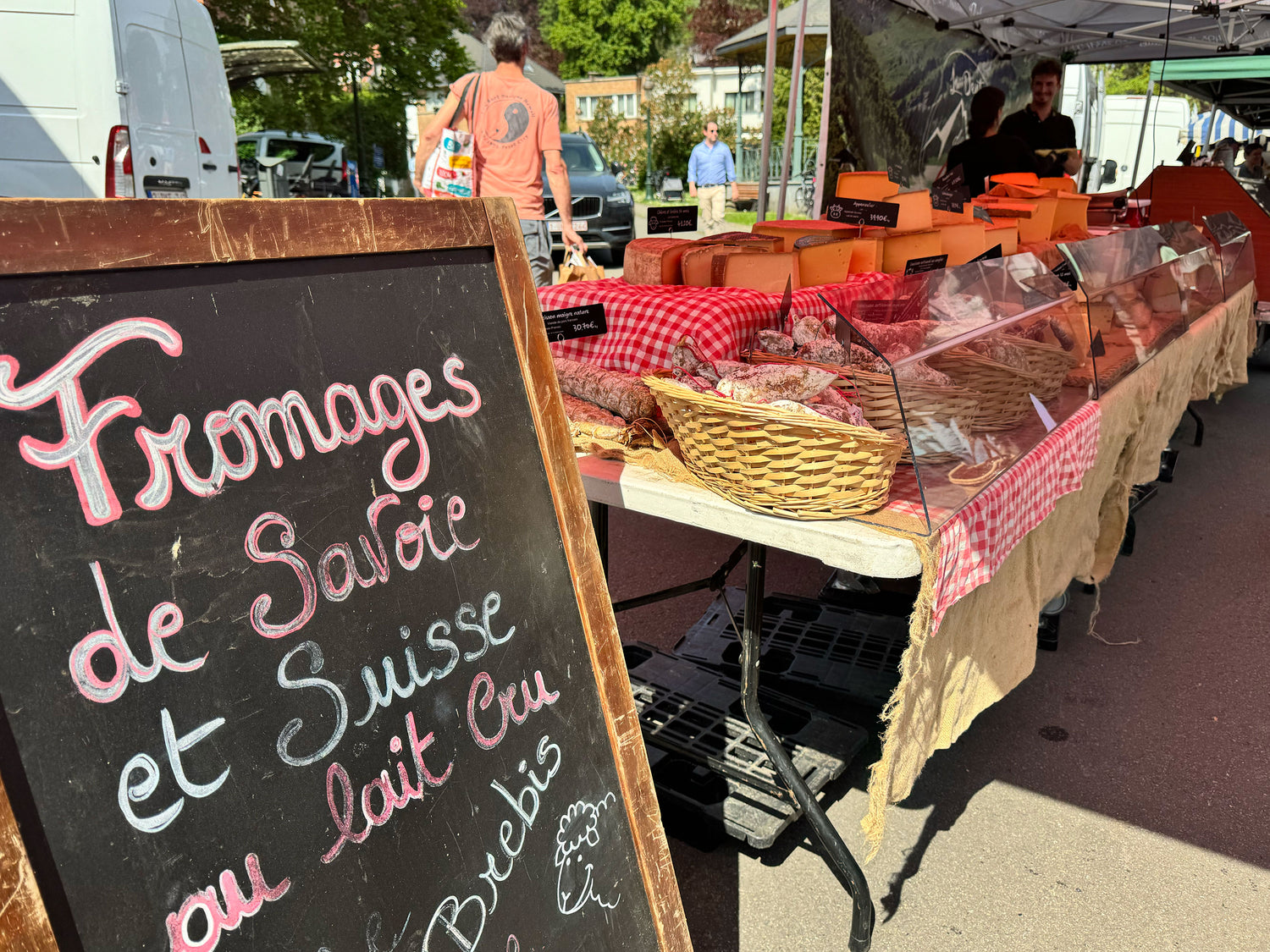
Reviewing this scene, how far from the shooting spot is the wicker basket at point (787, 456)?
1568mm

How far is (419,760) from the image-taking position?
106 cm

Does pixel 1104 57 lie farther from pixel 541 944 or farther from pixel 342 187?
pixel 541 944

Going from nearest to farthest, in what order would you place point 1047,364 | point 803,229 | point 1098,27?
point 1047,364 < point 803,229 < point 1098,27

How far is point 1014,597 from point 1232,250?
3758 millimetres

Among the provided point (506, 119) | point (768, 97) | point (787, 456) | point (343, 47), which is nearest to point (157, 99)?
point (506, 119)

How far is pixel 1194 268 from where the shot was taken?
4.02 meters

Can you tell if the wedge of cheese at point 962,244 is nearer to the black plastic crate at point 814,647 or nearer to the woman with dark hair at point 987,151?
the black plastic crate at point 814,647

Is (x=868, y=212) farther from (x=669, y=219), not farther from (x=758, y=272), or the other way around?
(x=758, y=272)

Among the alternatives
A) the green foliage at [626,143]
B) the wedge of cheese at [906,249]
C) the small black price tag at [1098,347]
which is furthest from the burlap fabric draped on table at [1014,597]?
the green foliage at [626,143]

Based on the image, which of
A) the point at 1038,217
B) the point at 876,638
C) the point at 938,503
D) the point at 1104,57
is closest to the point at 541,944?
the point at 938,503

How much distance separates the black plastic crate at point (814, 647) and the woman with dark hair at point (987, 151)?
3.55m

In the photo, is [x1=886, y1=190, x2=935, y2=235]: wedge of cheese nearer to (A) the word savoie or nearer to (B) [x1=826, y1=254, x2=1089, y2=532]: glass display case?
(B) [x1=826, y1=254, x2=1089, y2=532]: glass display case

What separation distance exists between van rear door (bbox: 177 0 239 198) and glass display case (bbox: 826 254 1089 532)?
5323 mm

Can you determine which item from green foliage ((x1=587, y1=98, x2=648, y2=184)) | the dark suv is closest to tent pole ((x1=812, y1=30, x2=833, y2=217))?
the dark suv
